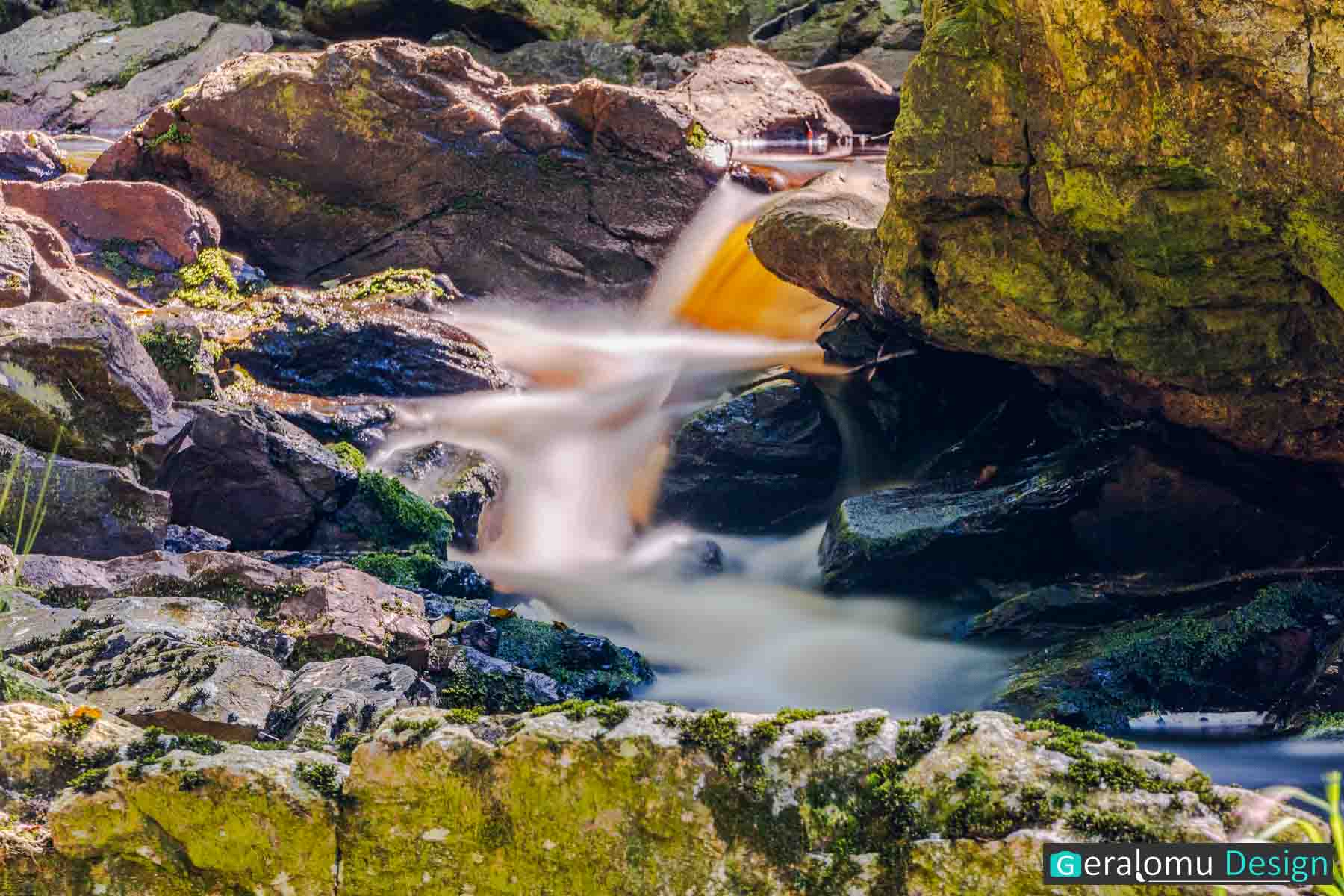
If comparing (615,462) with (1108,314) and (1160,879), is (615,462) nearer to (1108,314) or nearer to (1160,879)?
(1108,314)

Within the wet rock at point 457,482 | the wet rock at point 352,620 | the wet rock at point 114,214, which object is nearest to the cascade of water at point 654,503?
the wet rock at point 457,482

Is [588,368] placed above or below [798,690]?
above

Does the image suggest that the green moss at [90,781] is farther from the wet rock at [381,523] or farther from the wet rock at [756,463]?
the wet rock at [756,463]

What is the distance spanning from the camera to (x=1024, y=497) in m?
10.3

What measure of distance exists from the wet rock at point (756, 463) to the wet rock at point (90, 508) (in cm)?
538

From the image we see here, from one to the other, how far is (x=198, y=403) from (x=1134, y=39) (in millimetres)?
7627

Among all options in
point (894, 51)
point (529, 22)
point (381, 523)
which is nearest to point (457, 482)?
point (381, 523)

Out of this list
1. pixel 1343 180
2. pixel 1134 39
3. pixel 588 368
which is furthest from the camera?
pixel 588 368

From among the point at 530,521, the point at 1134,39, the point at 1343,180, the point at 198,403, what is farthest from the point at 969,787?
the point at 530,521

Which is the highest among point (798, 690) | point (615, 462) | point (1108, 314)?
point (1108, 314)

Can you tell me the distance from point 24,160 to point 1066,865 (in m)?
19.6

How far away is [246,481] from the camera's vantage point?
10.0 metres

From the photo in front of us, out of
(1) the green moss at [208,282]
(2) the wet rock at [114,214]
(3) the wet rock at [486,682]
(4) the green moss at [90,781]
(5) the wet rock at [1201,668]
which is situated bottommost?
(5) the wet rock at [1201,668]

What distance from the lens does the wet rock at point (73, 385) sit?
852 cm
